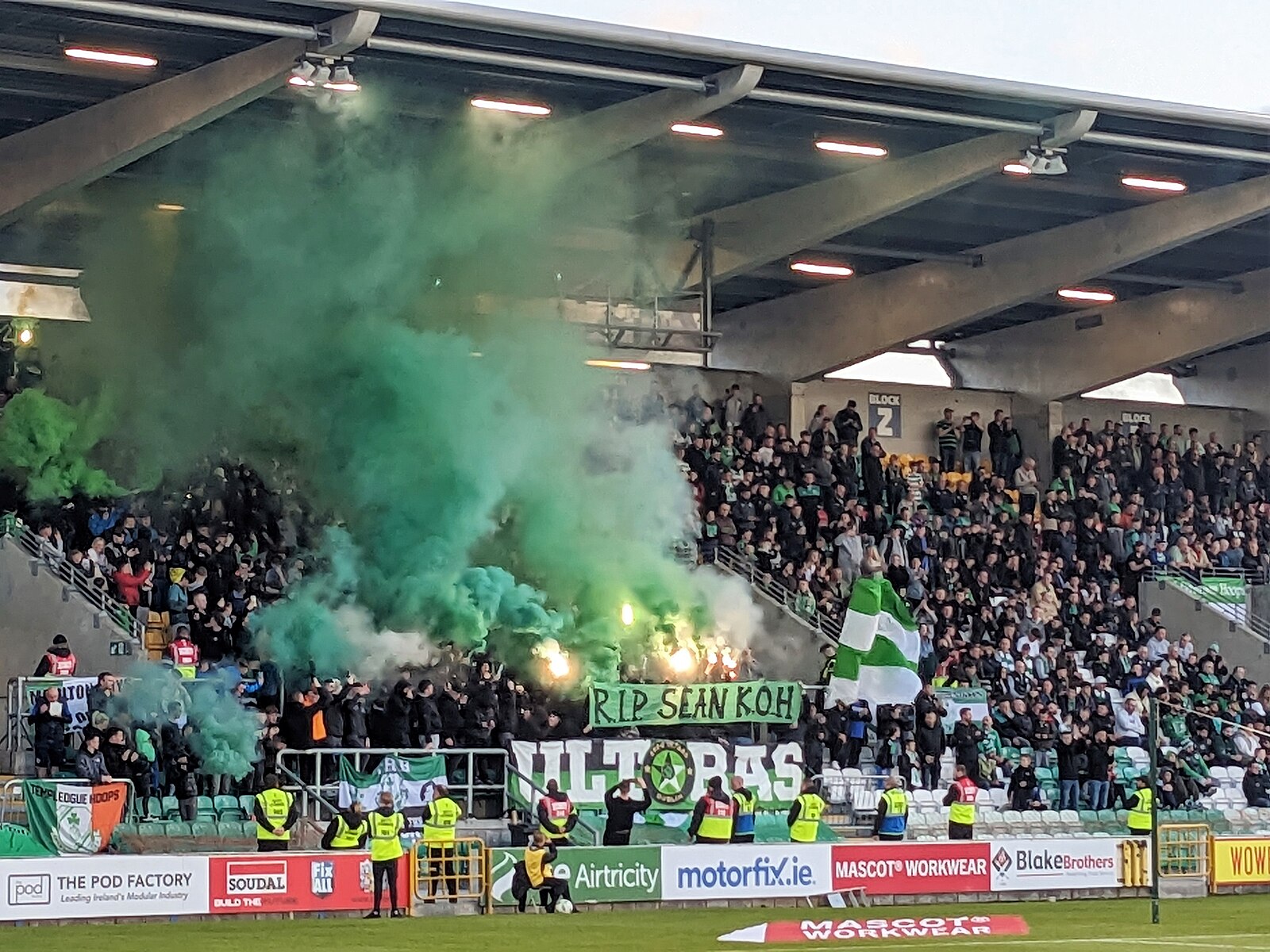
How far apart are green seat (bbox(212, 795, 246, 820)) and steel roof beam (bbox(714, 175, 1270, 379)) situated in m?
17.2

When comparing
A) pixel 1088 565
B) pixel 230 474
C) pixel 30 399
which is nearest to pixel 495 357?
pixel 230 474

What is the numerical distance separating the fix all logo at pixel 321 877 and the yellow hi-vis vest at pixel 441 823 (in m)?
1.19

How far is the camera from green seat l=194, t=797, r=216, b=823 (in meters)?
24.5

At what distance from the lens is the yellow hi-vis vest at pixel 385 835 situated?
Answer: 22828mm

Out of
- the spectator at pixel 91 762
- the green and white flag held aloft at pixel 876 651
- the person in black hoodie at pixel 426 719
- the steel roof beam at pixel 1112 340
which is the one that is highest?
the steel roof beam at pixel 1112 340

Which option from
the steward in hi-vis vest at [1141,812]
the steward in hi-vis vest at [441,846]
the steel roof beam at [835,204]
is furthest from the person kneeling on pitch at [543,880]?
the steel roof beam at [835,204]

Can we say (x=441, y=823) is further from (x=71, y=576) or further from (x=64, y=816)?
(x=71, y=576)

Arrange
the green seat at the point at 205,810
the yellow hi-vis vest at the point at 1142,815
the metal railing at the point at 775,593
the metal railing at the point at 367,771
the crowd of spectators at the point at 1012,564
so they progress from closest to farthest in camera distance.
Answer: the green seat at the point at 205,810 < the metal railing at the point at 367,771 < the yellow hi-vis vest at the point at 1142,815 < the crowd of spectators at the point at 1012,564 < the metal railing at the point at 775,593

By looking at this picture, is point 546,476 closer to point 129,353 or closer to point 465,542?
point 465,542

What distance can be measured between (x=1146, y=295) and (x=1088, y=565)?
615 centimetres

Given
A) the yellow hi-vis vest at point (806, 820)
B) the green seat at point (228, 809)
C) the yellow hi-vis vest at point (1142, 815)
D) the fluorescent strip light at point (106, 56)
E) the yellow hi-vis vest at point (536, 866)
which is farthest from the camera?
the yellow hi-vis vest at point (1142, 815)

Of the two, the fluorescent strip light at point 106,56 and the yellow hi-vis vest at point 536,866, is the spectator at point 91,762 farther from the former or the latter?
the fluorescent strip light at point 106,56

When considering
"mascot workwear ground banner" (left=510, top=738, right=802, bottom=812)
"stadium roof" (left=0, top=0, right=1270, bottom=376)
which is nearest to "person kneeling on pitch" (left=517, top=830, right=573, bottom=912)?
"mascot workwear ground banner" (left=510, top=738, right=802, bottom=812)

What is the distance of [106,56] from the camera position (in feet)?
83.0
